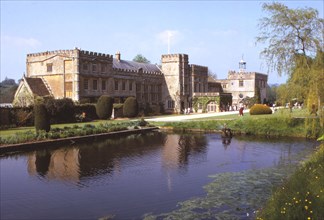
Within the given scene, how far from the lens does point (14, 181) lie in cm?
1273

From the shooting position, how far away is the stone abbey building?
123 feet

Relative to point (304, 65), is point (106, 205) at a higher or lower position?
lower

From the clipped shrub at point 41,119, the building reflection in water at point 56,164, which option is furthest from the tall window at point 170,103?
the building reflection in water at point 56,164

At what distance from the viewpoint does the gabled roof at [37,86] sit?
3581 centimetres

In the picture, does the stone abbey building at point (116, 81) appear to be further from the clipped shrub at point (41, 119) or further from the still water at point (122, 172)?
the still water at point (122, 172)

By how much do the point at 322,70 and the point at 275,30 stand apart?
452cm

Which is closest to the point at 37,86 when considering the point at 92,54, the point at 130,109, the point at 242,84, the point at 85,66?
the point at 85,66

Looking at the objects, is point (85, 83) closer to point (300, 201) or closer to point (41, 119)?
point (41, 119)

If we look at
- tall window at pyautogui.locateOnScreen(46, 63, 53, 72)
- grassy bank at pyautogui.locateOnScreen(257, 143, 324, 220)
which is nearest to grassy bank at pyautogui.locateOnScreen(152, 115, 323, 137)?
grassy bank at pyautogui.locateOnScreen(257, 143, 324, 220)

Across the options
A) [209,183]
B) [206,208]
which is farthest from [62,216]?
[209,183]

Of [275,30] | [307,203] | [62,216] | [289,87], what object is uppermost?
[275,30]

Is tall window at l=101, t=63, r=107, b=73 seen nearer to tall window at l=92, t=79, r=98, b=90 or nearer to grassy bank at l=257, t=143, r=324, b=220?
tall window at l=92, t=79, r=98, b=90

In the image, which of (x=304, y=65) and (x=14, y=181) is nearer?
(x=14, y=181)

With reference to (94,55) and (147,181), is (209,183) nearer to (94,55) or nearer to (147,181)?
(147,181)
